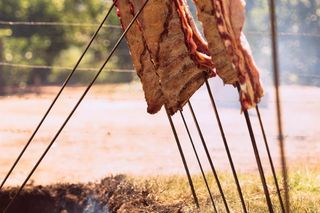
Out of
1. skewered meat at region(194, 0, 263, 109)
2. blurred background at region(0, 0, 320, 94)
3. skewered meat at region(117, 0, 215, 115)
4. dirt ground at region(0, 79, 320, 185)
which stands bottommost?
skewered meat at region(194, 0, 263, 109)

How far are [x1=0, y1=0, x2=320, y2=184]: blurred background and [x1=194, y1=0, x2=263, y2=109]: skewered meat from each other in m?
4.96

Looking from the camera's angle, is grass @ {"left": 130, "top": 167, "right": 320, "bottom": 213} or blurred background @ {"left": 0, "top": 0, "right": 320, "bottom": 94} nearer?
grass @ {"left": 130, "top": 167, "right": 320, "bottom": 213}

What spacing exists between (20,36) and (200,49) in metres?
14.9

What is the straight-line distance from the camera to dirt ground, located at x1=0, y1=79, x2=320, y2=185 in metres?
9.63

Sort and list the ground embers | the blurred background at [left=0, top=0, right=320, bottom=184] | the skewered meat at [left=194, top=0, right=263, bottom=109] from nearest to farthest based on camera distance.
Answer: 1. the skewered meat at [left=194, top=0, right=263, bottom=109]
2. the ground embers
3. the blurred background at [left=0, top=0, right=320, bottom=184]

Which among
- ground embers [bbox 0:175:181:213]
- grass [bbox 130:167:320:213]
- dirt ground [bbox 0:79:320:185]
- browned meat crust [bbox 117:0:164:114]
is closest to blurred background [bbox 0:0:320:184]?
dirt ground [bbox 0:79:320:185]

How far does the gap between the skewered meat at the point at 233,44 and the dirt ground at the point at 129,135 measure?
486cm

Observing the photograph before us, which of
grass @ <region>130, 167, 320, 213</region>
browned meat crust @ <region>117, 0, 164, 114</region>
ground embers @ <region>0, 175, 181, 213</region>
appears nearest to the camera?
browned meat crust @ <region>117, 0, 164, 114</region>

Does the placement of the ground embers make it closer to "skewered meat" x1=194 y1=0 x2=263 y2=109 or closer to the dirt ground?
the dirt ground

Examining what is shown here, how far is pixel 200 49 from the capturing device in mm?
5031

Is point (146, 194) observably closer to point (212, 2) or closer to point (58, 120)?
point (212, 2)

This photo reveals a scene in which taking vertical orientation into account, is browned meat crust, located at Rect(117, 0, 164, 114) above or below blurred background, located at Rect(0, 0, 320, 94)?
below

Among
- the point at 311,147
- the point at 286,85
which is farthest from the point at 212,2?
the point at 286,85

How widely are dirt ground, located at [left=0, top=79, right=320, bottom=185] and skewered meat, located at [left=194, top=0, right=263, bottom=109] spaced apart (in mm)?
4864
